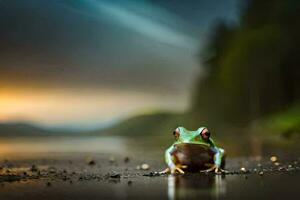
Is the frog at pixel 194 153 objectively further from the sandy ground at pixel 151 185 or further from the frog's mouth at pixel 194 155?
the sandy ground at pixel 151 185

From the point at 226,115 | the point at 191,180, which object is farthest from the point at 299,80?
the point at 191,180

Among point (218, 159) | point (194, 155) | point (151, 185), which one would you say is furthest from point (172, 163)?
point (151, 185)

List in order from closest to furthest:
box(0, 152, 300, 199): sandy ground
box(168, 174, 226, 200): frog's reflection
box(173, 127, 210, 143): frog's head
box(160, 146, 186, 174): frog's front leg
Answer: box(168, 174, 226, 200): frog's reflection, box(0, 152, 300, 199): sandy ground, box(173, 127, 210, 143): frog's head, box(160, 146, 186, 174): frog's front leg

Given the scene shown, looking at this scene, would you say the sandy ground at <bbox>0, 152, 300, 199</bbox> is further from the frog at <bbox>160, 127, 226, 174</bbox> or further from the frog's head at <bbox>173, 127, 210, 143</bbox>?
the frog's head at <bbox>173, 127, 210, 143</bbox>

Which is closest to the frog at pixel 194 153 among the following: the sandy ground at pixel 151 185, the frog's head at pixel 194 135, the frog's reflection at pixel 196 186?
the frog's head at pixel 194 135

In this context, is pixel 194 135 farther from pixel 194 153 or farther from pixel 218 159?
pixel 218 159

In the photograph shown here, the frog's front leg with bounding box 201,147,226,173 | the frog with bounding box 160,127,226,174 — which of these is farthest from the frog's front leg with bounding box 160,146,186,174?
the frog's front leg with bounding box 201,147,226,173

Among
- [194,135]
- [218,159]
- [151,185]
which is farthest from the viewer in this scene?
[218,159]
